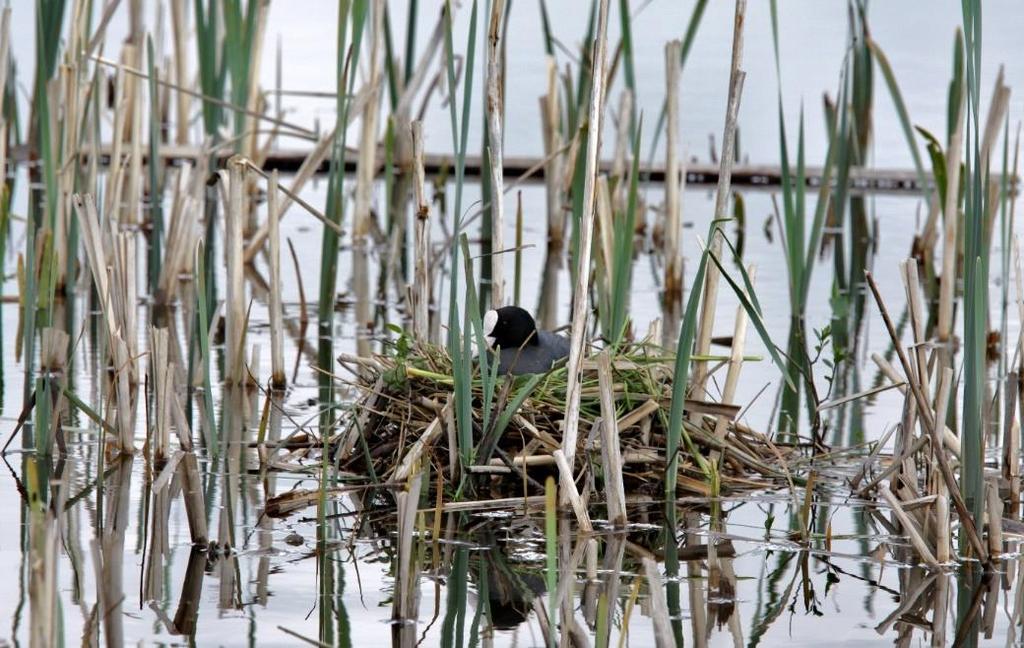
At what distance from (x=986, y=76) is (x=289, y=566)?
448 inches

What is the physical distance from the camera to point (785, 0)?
2298cm

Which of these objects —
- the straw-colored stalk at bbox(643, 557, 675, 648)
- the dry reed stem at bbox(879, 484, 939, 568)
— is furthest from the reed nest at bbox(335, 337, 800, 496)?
the straw-colored stalk at bbox(643, 557, 675, 648)

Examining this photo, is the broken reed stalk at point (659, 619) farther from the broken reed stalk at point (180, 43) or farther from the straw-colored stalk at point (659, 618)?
the broken reed stalk at point (180, 43)

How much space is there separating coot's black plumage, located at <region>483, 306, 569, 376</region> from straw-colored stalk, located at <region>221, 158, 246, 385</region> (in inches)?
36.2

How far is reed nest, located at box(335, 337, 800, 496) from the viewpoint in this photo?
4.52 m

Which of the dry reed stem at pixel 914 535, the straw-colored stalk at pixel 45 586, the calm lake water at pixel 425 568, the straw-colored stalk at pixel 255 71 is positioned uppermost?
the straw-colored stalk at pixel 255 71

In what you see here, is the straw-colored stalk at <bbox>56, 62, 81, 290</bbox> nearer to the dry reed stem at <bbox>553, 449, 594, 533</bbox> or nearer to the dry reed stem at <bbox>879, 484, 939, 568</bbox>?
the dry reed stem at <bbox>553, 449, 594, 533</bbox>

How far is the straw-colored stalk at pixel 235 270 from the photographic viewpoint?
552 centimetres

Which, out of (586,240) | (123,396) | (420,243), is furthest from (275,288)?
(586,240)

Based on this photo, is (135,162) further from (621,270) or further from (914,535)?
(914,535)

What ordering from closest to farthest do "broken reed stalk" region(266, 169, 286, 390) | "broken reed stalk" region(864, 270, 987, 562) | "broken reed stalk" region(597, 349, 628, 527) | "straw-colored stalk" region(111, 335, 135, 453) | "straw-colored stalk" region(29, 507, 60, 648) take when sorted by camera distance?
1. "straw-colored stalk" region(29, 507, 60, 648)
2. "broken reed stalk" region(864, 270, 987, 562)
3. "broken reed stalk" region(597, 349, 628, 527)
4. "straw-colored stalk" region(111, 335, 135, 453)
5. "broken reed stalk" region(266, 169, 286, 390)

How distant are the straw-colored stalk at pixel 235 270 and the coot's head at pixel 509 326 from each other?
91 cm

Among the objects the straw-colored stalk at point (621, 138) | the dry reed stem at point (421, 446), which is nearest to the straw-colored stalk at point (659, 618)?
the dry reed stem at point (421, 446)

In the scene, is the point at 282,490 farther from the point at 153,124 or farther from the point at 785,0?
the point at 785,0
